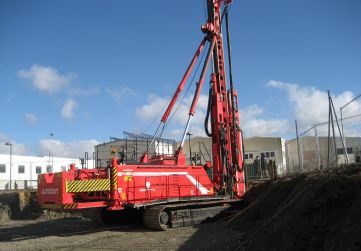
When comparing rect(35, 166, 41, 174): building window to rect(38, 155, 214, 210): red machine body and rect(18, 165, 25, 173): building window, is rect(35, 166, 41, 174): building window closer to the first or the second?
rect(18, 165, 25, 173): building window

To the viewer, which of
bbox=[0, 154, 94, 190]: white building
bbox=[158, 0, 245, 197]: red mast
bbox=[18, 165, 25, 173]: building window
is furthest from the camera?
bbox=[18, 165, 25, 173]: building window

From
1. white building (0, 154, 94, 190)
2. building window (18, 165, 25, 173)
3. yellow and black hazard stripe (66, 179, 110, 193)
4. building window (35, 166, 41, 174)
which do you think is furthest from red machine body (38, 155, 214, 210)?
building window (35, 166, 41, 174)

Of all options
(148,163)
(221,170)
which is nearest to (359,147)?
(221,170)

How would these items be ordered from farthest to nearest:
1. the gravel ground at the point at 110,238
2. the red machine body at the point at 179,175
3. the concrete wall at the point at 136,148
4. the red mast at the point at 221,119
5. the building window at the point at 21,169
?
1. the building window at the point at 21,169
2. the red mast at the point at 221,119
3. the concrete wall at the point at 136,148
4. the red machine body at the point at 179,175
5. the gravel ground at the point at 110,238

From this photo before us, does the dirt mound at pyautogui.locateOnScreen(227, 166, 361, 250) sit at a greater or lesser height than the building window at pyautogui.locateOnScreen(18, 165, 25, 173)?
lesser

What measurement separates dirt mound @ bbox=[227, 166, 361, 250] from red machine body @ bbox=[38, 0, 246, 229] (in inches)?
147

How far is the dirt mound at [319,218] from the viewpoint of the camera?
7.65 metres

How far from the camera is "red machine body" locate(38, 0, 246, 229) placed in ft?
44.6

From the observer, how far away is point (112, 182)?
1380 cm

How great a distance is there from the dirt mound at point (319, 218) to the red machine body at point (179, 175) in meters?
3.74

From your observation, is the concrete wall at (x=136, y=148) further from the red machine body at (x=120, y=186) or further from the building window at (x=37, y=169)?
the building window at (x=37, y=169)

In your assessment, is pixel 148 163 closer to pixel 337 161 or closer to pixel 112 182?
pixel 112 182

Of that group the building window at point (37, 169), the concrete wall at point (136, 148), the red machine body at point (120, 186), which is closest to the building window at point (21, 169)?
the building window at point (37, 169)

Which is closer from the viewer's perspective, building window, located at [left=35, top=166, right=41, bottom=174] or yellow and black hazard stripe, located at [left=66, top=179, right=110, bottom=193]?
yellow and black hazard stripe, located at [left=66, top=179, right=110, bottom=193]
